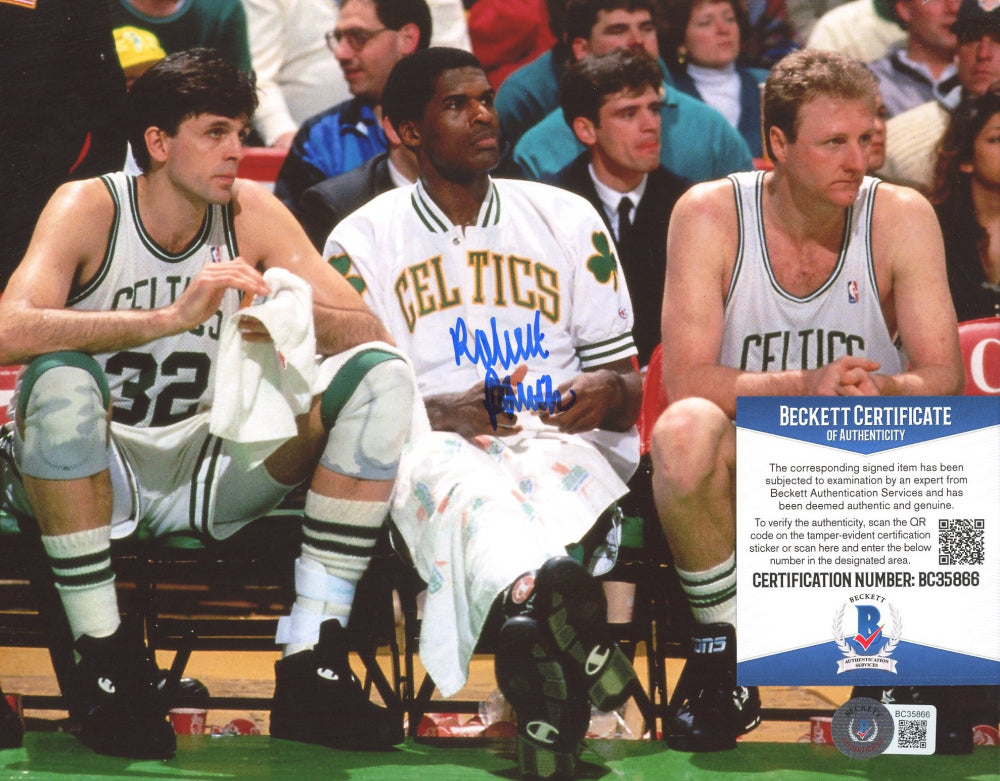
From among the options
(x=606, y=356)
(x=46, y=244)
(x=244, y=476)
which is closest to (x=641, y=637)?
(x=606, y=356)

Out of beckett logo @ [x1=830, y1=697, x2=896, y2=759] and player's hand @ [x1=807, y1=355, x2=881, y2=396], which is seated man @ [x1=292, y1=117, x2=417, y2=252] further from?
beckett logo @ [x1=830, y1=697, x2=896, y2=759]

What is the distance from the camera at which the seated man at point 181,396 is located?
225 cm

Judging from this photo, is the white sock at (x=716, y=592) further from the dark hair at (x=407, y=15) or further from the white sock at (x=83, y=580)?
the dark hair at (x=407, y=15)

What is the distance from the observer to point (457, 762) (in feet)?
7.34

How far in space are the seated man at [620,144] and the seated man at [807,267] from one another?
190mm

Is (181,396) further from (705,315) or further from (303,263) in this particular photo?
(705,315)

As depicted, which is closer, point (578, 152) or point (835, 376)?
point (835, 376)

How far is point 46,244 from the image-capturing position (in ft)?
7.97

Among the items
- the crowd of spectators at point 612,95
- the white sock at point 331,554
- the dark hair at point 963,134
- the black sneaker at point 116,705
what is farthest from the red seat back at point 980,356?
the black sneaker at point 116,705

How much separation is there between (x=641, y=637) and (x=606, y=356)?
61cm

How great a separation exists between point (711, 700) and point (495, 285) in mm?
962

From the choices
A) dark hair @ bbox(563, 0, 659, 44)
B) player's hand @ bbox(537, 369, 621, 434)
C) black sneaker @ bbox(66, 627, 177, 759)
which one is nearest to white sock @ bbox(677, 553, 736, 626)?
player's hand @ bbox(537, 369, 621, 434)

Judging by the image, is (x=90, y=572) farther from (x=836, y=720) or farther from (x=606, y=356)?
(x=836, y=720)
